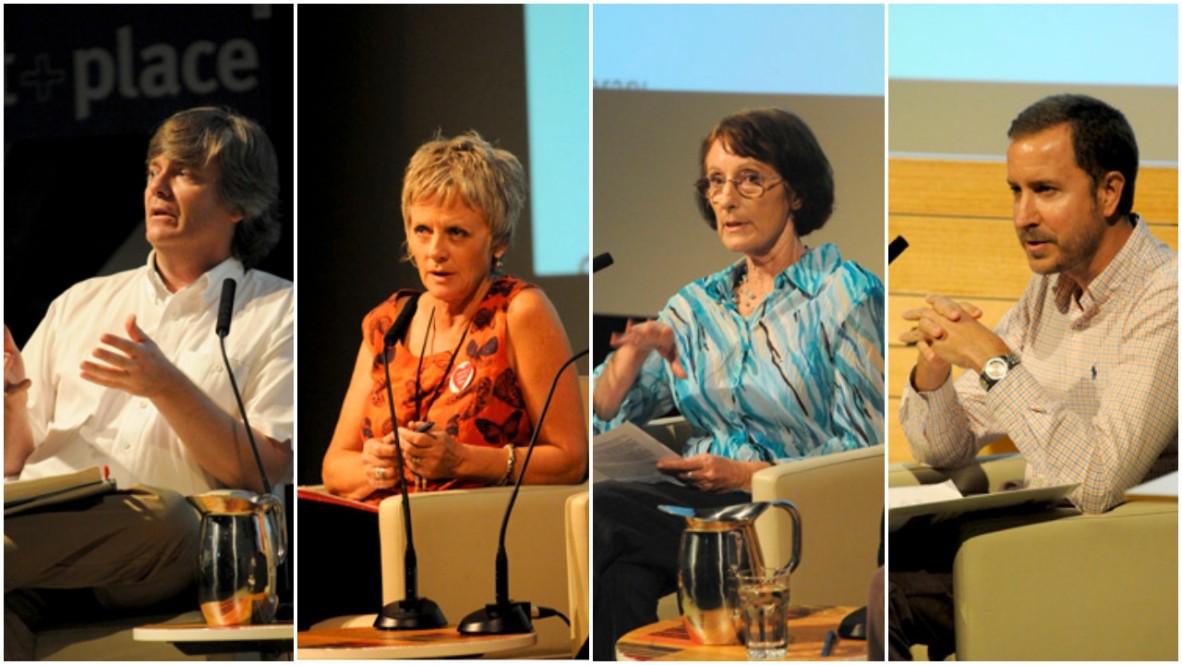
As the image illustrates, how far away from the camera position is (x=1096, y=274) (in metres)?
4.18

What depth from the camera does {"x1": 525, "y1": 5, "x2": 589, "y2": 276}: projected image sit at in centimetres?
428

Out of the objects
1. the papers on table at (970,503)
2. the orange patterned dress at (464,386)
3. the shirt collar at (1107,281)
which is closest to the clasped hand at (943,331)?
the shirt collar at (1107,281)

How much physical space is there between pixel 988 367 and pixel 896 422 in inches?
11.1

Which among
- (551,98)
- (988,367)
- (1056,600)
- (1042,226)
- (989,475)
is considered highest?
(551,98)

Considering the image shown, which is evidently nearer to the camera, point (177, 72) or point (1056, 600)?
point (1056, 600)

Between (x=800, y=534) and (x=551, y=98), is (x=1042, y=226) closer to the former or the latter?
(x=800, y=534)

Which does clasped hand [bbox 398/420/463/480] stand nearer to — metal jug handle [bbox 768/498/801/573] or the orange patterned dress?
the orange patterned dress

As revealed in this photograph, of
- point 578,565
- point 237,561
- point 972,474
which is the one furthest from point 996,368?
point 237,561

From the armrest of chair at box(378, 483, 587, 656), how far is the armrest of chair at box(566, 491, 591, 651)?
58mm

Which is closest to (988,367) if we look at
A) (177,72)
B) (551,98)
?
(551,98)

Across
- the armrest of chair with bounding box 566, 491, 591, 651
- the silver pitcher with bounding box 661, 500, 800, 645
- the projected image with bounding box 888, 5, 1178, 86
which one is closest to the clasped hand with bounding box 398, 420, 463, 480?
the armrest of chair with bounding box 566, 491, 591, 651

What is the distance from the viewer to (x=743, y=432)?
4.23 m

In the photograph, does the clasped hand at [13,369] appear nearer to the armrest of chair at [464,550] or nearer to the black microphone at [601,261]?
the armrest of chair at [464,550]

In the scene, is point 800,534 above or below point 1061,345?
below
